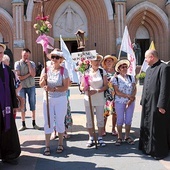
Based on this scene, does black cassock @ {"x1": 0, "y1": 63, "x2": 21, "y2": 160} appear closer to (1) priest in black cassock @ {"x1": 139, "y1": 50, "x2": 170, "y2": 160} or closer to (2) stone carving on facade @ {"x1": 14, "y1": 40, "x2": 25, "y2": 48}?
(1) priest in black cassock @ {"x1": 139, "y1": 50, "x2": 170, "y2": 160}

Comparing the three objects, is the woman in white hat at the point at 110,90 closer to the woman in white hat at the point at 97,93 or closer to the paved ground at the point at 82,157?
the paved ground at the point at 82,157

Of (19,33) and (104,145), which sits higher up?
(19,33)

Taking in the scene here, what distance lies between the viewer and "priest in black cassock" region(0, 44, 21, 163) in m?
4.77

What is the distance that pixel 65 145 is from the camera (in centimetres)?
599

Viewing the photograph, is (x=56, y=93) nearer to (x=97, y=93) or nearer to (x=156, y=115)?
(x=97, y=93)

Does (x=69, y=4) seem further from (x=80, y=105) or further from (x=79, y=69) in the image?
(x=79, y=69)

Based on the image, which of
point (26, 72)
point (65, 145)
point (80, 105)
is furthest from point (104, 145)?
point (80, 105)

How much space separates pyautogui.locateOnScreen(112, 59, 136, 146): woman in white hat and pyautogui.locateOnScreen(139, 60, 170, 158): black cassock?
2.16 ft

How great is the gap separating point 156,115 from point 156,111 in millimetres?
72

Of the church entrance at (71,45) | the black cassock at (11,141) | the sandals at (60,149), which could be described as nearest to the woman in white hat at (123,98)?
the sandals at (60,149)

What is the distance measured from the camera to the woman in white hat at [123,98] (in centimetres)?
593

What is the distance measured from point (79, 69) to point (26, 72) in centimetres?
204

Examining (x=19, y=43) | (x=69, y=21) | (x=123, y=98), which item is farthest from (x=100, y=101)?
(x=69, y=21)

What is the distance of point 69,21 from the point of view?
25.3 metres
